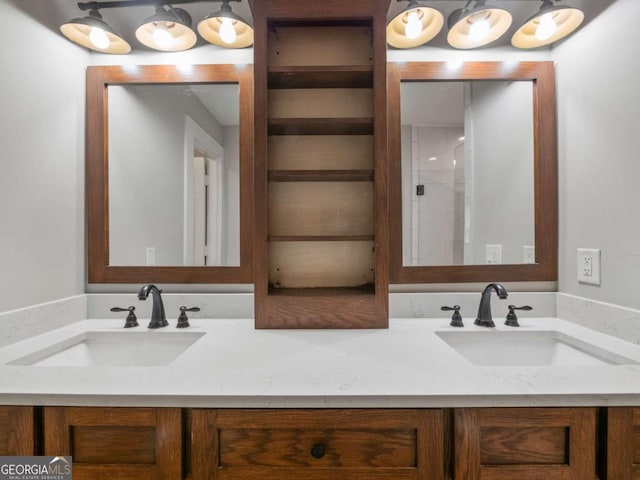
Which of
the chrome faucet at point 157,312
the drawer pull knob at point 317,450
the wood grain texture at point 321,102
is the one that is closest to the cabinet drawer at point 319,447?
the drawer pull knob at point 317,450

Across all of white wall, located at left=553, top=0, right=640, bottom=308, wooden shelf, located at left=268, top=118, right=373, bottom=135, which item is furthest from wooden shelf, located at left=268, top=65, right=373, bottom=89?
white wall, located at left=553, top=0, right=640, bottom=308

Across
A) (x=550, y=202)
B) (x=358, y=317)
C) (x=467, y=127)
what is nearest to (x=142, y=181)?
(x=358, y=317)

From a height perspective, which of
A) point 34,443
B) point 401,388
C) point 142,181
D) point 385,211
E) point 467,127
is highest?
point 467,127

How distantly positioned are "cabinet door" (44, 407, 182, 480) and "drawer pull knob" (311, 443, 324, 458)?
302mm

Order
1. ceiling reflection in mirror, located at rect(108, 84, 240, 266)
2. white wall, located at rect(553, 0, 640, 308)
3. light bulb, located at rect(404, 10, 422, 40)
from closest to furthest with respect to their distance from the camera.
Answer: white wall, located at rect(553, 0, 640, 308) → light bulb, located at rect(404, 10, 422, 40) → ceiling reflection in mirror, located at rect(108, 84, 240, 266)

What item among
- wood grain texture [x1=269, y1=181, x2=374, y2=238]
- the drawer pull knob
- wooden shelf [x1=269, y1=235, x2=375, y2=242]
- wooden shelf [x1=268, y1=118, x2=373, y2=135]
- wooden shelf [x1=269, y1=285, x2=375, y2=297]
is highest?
wooden shelf [x1=268, y1=118, x2=373, y2=135]

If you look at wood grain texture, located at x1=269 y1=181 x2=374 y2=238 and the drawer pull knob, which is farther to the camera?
wood grain texture, located at x1=269 y1=181 x2=374 y2=238

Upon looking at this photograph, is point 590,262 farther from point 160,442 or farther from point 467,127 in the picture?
point 160,442

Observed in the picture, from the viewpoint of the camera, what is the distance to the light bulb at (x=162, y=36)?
1.23 metres

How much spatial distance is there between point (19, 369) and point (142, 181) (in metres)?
0.80

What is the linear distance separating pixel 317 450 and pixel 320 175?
851 millimetres

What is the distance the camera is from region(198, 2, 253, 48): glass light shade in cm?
119

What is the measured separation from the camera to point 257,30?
3.67 ft

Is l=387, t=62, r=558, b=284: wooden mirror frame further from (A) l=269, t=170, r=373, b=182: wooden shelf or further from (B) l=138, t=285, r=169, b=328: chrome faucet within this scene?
(B) l=138, t=285, r=169, b=328: chrome faucet
